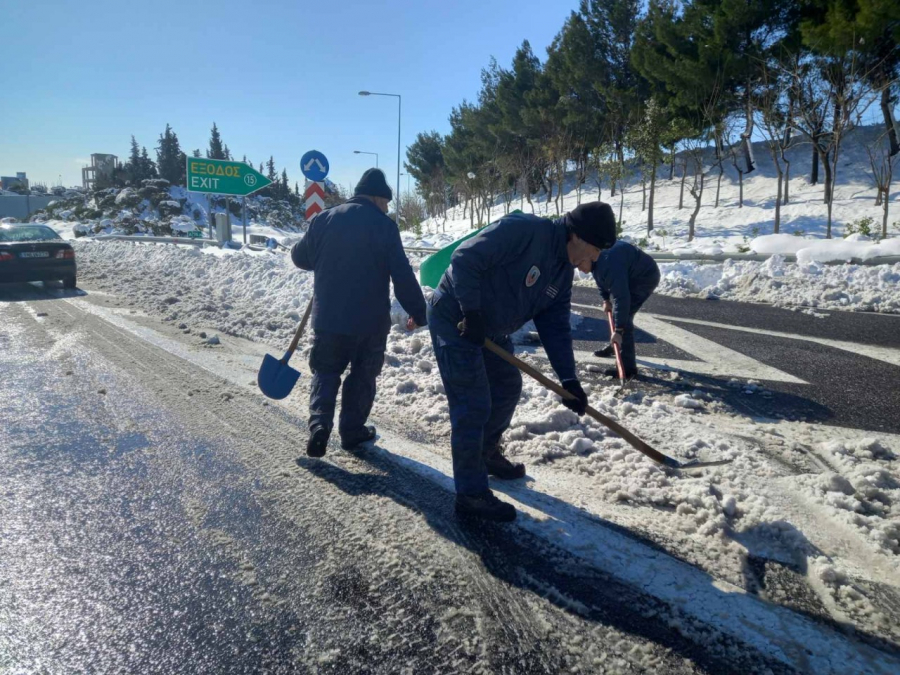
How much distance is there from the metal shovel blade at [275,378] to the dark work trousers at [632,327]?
115 inches

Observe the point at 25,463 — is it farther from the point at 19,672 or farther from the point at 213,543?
the point at 19,672

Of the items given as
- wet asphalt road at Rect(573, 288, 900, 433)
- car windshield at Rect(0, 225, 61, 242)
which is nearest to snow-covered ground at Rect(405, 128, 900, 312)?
wet asphalt road at Rect(573, 288, 900, 433)

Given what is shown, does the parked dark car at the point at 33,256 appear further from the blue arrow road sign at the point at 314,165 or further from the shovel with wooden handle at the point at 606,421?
the shovel with wooden handle at the point at 606,421

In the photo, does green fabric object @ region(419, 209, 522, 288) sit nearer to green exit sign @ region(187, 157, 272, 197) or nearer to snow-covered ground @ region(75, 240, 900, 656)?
snow-covered ground @ region(75, 240, 900, 656)

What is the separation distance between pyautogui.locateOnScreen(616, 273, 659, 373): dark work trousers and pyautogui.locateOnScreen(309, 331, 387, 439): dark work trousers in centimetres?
252

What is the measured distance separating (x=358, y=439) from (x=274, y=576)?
1464 millimetres

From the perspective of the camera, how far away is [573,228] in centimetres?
276

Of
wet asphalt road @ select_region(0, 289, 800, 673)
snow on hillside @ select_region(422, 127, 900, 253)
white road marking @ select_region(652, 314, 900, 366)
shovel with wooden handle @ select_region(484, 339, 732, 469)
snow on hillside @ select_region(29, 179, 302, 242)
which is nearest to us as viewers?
wet asphalt road @ select_region(0, 289, 800, 673)

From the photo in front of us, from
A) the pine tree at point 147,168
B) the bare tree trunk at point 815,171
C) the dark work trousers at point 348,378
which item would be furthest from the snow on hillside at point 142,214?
the dark work trousers at point 348,378

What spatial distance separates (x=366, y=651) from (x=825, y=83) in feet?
76.1

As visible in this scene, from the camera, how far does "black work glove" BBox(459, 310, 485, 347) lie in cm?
271

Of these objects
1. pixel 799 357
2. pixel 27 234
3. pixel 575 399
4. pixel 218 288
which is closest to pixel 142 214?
pixel 27 234

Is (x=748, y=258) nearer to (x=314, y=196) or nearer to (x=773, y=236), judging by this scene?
(x=773, y=236)

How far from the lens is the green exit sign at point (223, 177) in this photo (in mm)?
15086
